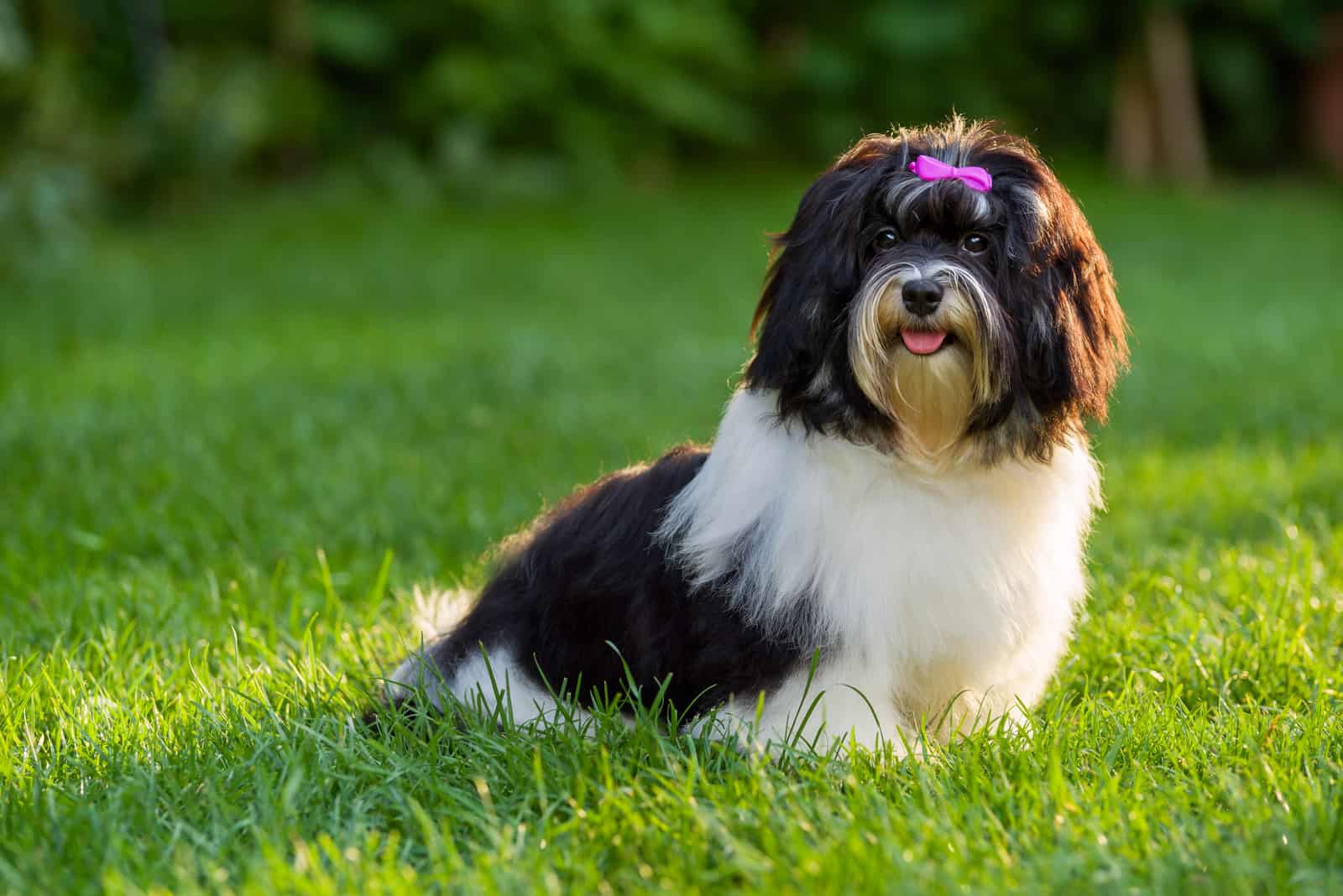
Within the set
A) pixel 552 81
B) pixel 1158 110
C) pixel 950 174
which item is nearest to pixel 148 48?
pixel 552 81

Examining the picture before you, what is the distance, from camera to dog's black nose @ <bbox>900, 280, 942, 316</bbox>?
8.16ft

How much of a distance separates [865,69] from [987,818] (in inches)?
685

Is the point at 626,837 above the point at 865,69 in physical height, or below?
below

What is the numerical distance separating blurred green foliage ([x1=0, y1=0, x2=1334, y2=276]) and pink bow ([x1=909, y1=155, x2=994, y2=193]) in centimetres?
1164

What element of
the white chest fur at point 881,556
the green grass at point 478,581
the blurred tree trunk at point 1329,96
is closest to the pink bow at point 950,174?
the white chest fur at point 881,556

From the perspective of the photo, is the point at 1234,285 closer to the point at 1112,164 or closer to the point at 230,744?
the point at 1112,164

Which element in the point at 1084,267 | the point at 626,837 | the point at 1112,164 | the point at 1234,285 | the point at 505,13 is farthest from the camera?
the point at 1112,164

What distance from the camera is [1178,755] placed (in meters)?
2.70

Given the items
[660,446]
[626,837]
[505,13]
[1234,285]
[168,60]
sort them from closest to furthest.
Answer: [626,837], [660,446], [1234,285], [168,60], [505,13]

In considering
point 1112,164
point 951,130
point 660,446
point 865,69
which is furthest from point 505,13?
point 951,130

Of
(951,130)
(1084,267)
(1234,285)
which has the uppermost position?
(951,130)

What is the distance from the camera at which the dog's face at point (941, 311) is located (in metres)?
2.53

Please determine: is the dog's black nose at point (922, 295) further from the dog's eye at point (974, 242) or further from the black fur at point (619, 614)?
the black fur at point (619, 614)

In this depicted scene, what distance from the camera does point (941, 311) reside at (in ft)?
8.17
